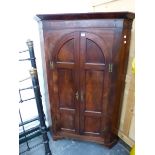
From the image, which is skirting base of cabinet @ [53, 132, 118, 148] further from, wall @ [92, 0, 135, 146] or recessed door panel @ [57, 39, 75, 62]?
recessed door panel @ [57, 39, 75, 62]

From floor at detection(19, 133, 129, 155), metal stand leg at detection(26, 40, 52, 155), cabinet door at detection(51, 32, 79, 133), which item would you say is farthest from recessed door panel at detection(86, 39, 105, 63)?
floor at detection(19, 133, 129, 155)

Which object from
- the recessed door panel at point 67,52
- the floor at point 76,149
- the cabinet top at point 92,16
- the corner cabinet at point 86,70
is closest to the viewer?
the cabinet top at point 92,16

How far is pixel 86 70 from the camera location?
1570 mm

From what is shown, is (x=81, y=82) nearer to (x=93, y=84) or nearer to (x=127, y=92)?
(x=93, y=84)

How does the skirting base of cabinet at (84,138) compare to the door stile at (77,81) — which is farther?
the skirting base of cabinet at (84,138)

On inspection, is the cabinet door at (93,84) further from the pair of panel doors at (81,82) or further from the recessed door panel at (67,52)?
the recessed door panel at (67,52)

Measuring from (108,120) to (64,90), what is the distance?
0.58 meters

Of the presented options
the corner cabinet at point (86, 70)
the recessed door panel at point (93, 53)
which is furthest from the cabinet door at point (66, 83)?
the recessed door panel at point (93, 53)

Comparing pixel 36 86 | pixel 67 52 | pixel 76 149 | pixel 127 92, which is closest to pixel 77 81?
pixel 67 52

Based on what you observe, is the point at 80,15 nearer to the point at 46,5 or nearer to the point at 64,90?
the point at 46,5

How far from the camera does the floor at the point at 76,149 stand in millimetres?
1835

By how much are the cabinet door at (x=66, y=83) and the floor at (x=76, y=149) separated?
0.65ft
